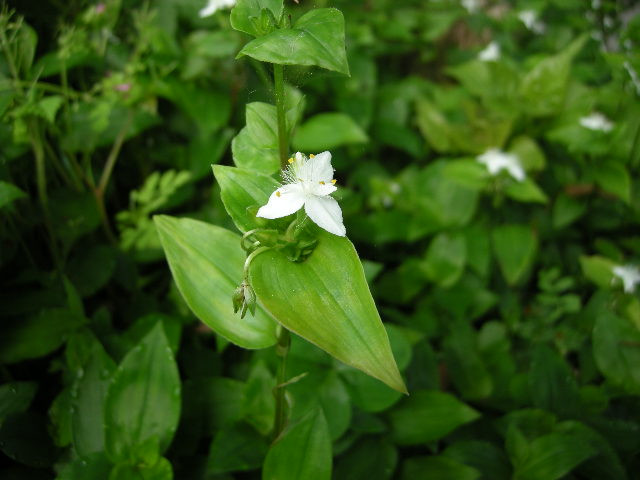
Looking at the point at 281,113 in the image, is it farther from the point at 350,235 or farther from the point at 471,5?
the point at 471,5

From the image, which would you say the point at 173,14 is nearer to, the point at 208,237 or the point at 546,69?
the point at 208,237

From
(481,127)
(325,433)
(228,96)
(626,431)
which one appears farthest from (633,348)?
(228,96)

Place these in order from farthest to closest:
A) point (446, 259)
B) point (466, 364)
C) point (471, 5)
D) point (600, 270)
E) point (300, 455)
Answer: point (471, 5), point (446, 259), point (600, 270), point (466, 364), point (300, 455)

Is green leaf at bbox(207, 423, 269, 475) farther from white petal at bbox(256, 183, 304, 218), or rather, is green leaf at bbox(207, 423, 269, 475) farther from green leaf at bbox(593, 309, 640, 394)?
green leaf at bbox(593, 309, 640, 394)

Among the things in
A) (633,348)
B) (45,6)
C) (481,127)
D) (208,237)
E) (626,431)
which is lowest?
(626,431)

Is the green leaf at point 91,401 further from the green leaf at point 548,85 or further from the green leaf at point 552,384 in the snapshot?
the green leaf at point 548,85

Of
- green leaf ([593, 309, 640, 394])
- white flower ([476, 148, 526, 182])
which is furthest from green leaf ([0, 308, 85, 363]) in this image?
white flower ([476, 148, 526, 182])

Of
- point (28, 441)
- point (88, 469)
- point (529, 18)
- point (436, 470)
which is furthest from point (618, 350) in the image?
point (529, 18)

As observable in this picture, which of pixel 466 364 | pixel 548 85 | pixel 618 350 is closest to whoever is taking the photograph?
pixel 618 350
